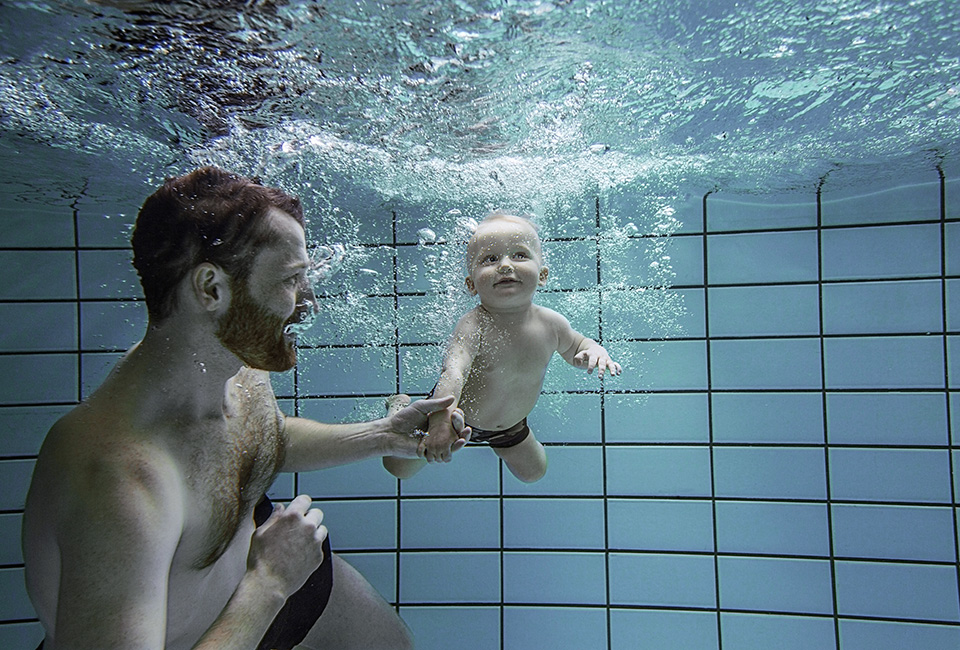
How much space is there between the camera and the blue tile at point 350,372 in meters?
4.12

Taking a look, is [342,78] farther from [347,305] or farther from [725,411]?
[725,411]

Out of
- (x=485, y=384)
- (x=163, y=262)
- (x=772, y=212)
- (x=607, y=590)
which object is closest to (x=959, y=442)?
(x=772, y=212)

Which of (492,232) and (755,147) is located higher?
(755,147)

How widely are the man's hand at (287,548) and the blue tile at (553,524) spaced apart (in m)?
2.29

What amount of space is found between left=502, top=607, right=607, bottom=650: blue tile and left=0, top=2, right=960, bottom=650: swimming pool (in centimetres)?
1

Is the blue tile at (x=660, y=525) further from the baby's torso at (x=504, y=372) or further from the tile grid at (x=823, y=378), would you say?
the baby's torso at (x=504, y=372)

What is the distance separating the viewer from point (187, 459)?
5.47ft

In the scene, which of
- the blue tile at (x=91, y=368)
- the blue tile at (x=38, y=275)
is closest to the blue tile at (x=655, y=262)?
the blue tile at (x=91, y=368)

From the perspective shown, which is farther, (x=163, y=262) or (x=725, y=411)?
(x=725, y=411)

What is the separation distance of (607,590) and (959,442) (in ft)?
8.26

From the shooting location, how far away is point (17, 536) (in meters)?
3.90

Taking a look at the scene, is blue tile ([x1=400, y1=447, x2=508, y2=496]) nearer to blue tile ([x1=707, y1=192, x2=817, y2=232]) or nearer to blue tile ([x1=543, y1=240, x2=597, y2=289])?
blue tile ([x1=543, y1=240, x2=597, y2=289])

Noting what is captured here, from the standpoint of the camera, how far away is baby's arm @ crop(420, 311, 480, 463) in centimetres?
214

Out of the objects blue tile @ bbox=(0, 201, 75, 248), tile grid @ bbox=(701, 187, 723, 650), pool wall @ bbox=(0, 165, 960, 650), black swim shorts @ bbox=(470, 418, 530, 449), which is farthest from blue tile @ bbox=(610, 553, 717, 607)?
blue tile @ bbox=(0, 201, 75, 248)
